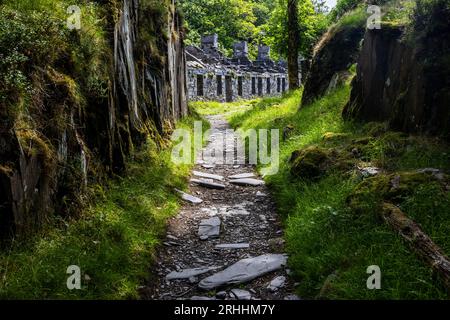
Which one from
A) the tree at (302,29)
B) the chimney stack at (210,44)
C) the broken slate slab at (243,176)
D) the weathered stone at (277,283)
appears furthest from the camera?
the chimney stack at (210,44)

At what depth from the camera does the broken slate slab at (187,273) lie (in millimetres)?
5547

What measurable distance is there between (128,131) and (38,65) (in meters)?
2.94

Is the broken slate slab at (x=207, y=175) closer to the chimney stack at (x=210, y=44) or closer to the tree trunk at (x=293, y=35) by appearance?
the tree trunk at (x=293, y=35)

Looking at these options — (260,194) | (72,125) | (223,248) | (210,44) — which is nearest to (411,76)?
(260,194)

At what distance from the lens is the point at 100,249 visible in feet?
17.9

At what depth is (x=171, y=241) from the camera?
662 cm

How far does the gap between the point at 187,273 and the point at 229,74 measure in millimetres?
27994

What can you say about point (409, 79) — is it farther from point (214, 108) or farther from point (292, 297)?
point (214, 108)

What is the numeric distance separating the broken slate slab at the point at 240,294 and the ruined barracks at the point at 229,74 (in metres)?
22.2

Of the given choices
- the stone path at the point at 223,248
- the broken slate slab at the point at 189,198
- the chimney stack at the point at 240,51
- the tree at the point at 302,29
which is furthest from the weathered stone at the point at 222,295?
the chimney stack at the point at 240,51

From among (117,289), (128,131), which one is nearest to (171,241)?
(117,289)

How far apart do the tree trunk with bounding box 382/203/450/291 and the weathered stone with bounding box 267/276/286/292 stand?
139cm

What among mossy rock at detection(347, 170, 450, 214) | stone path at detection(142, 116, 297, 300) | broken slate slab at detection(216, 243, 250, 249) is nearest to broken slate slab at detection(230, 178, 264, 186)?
stone path at detection(142, 116, 297, 300)
